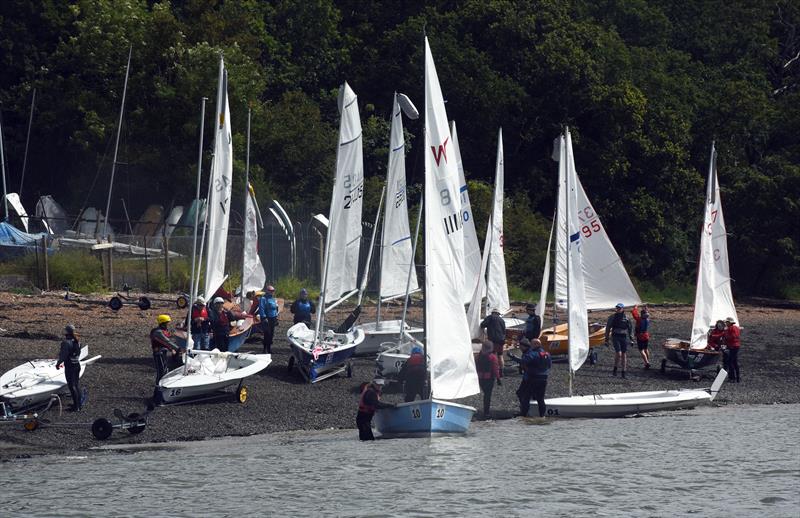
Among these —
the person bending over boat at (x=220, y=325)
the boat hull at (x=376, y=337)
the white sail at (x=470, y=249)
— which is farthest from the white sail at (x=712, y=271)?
the person bending over boat at (x=220, y=325)

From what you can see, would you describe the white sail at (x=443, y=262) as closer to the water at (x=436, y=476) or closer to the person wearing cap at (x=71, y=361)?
the water at (x=436, y=476)

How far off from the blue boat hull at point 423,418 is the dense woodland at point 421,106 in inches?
999

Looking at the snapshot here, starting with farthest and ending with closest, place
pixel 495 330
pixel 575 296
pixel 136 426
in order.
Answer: pixel 495 330, pixel 575 296, pixel 136 426

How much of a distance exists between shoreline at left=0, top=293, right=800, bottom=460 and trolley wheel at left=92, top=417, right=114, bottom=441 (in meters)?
0.29

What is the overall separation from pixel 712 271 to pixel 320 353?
12.0 m

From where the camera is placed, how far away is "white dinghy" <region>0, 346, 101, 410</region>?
21375 mm

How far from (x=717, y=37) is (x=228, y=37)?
1090 inches

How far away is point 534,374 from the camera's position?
23.0m

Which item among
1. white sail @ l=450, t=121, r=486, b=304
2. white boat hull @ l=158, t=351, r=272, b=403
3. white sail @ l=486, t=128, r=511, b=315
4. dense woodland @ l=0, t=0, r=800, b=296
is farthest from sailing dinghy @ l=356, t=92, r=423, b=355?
dense woodland @ l=0, t=0, r=800, b=296

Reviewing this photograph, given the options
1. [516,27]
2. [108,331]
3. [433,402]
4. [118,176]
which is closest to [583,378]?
[433,402]

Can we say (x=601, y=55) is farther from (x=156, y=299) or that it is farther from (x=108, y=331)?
(x=108, y=331)

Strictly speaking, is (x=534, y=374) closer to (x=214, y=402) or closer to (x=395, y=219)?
(x=214, y=402)

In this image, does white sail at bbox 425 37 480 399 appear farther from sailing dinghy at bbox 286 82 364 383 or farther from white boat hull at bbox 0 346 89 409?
white boat hull at bbox 0 346 89 409

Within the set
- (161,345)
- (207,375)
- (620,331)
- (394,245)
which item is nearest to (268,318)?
(394,245)
